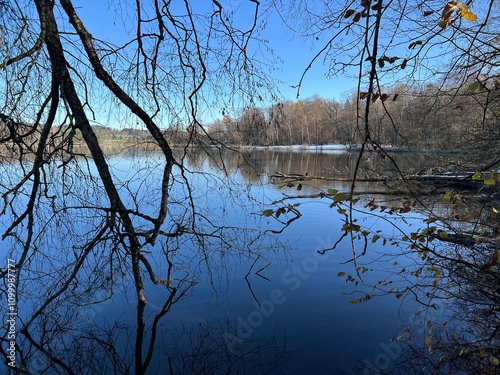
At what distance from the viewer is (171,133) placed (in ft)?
6.81

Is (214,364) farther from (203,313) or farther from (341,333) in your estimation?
(341,333)

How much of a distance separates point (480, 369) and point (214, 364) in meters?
2.49

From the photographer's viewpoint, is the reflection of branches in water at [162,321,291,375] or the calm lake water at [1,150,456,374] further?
the reflection of branches in water at [162,321,291,375]

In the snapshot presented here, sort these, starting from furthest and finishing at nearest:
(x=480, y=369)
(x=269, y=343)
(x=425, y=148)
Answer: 1. (x=425, y=148)
2. (x=269, y=343)
3. (x=480, y=369)

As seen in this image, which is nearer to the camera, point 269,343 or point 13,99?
point 13,99

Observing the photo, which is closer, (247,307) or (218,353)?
(218,353)

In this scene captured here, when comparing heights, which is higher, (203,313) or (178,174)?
(178,174)

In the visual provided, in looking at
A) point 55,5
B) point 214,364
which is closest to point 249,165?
point 55,5

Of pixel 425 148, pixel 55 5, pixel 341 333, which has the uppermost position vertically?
pixel 55 5

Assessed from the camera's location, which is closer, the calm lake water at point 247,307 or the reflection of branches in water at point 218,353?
the calm lake water at point 247,307

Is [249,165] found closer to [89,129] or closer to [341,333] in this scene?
[89,129]

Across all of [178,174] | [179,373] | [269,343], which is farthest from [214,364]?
[178,174]

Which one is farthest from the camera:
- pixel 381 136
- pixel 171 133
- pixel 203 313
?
pixel 203 313

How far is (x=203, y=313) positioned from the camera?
166 inches
